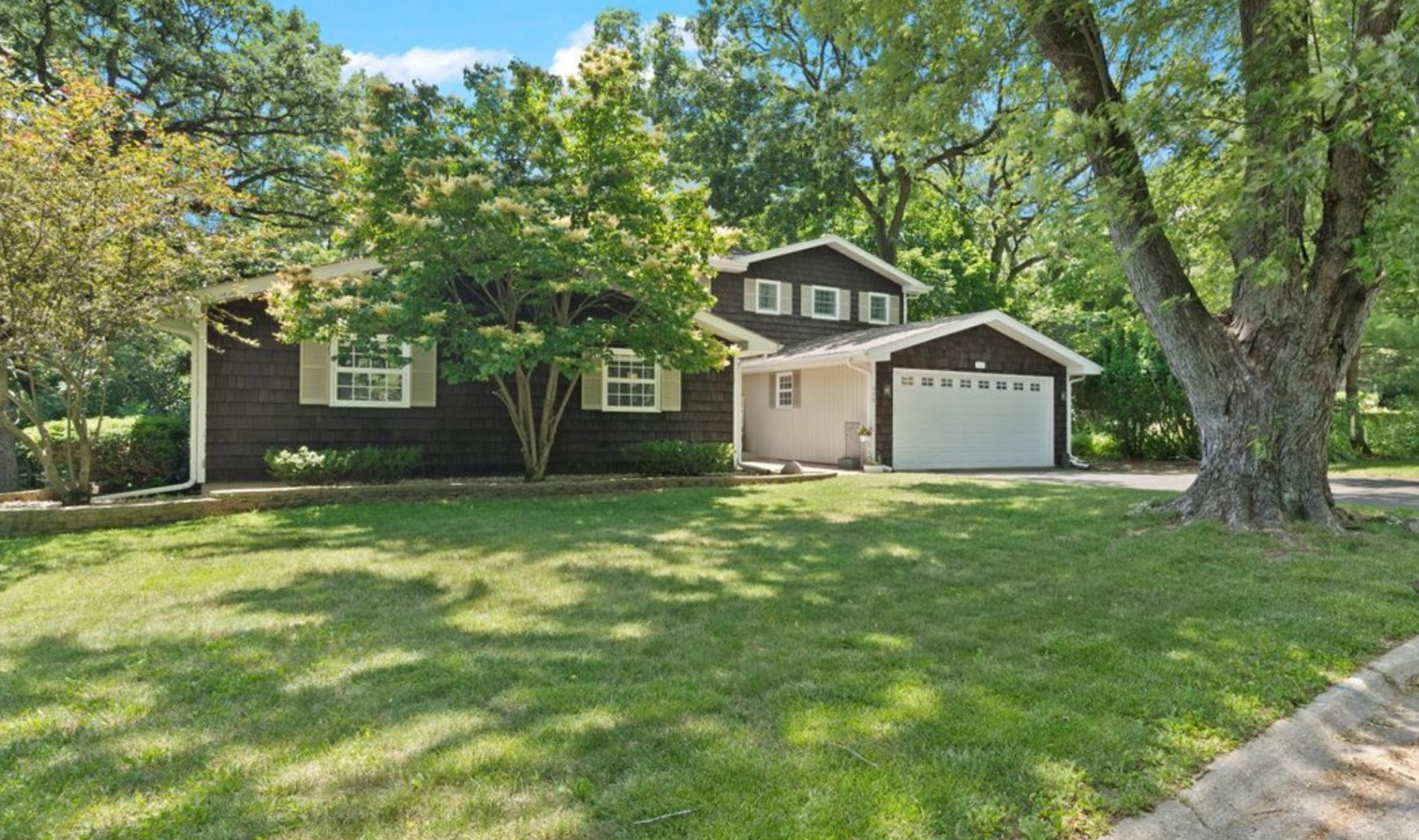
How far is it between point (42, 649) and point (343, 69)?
1761 cm

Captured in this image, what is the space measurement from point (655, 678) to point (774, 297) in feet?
56.4

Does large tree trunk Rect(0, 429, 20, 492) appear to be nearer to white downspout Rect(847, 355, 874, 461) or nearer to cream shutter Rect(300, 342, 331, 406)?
cream shutter Rect(300, 342, 331, 406)

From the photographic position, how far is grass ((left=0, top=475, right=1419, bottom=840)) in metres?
2.34

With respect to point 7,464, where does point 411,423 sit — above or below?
above

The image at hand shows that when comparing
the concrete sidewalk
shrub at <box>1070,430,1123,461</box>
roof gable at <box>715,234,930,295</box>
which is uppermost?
roof gable at <box>715,234,930,295</box>

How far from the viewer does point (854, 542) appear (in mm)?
6926

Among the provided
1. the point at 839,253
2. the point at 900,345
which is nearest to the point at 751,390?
the point at 839,253

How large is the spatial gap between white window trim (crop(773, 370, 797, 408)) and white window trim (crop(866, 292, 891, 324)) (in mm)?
3944

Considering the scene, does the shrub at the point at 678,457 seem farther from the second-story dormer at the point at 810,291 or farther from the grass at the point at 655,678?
the second-story dormer at the point at 810,291

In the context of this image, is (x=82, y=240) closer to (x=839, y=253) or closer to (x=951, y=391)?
(x=951, y=391)

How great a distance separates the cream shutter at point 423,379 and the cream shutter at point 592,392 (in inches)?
93.6

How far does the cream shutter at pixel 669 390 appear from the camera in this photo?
1327 centimetres

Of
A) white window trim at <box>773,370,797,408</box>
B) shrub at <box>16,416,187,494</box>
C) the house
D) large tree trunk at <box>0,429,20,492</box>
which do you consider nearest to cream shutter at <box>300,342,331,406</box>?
the house

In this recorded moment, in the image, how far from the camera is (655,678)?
11.2ft
